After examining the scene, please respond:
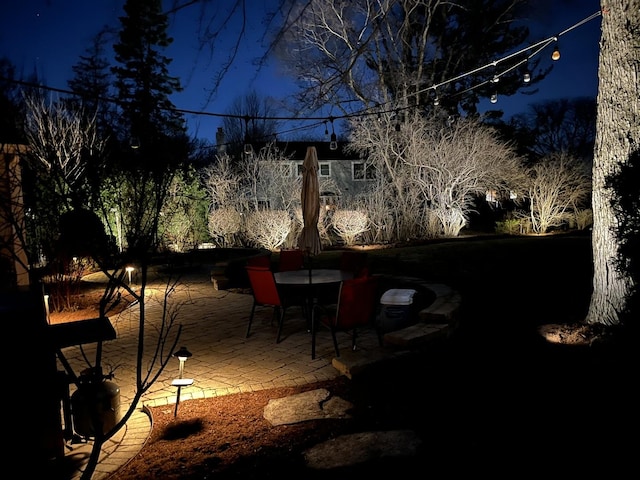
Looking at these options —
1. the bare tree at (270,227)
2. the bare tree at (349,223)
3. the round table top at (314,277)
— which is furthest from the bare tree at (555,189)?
the round table top at (314,277)

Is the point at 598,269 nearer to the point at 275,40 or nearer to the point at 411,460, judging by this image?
the point at 411,460

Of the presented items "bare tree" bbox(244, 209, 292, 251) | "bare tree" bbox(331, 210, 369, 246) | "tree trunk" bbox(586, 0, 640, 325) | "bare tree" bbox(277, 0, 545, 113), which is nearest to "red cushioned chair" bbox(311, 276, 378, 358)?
"tree trunk" bbox(586, 0, 640, 325)

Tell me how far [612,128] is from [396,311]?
3.18m

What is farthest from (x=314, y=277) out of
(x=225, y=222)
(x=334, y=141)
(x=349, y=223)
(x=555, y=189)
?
(x=555, y=189)

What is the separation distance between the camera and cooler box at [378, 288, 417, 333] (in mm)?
5394

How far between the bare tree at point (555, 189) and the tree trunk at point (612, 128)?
1736cm

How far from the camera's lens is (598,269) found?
5.14m

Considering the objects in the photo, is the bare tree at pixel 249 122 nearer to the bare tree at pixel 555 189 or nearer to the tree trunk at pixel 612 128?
the bare tree at pixel 555 189

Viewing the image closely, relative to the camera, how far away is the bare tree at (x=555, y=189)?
2075 cm

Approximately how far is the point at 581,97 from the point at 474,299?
36909 mm

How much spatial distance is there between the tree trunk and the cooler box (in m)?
2.18

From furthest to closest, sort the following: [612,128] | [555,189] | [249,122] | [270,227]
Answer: [249,122]
[555,189]
[270,227]
[612,128]

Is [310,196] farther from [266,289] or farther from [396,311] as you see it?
[396,311]

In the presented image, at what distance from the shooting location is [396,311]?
5414 mm
